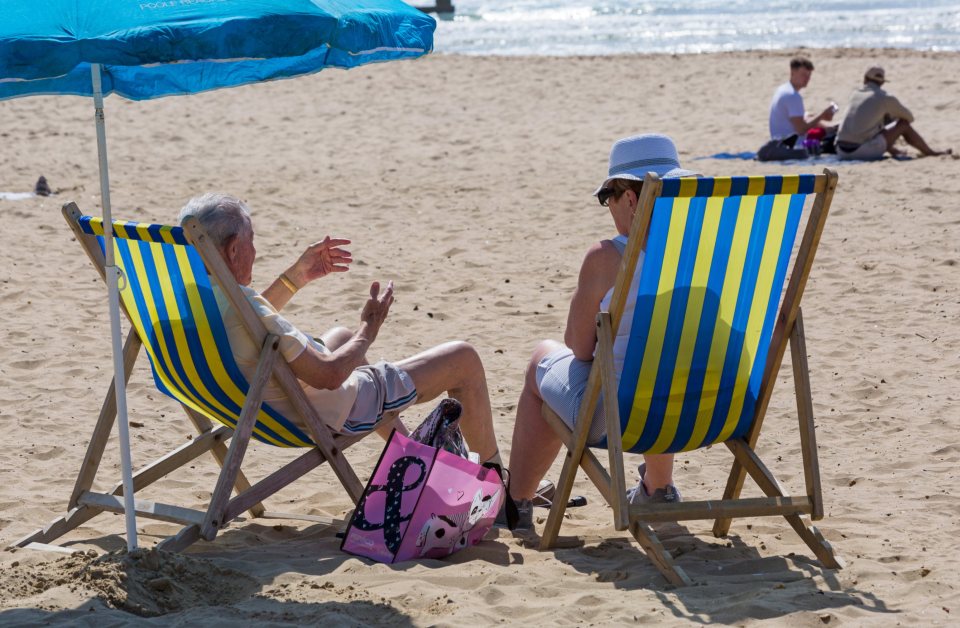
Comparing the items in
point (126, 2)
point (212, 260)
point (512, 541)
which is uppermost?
point (126, 2)

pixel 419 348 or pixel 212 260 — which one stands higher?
pixel 212 260

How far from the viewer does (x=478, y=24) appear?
2927cm

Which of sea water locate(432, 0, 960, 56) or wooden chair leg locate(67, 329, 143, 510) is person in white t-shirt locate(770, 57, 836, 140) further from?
sea water locate(432, 0, 960, 56)

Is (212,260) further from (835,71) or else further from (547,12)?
(547,12)

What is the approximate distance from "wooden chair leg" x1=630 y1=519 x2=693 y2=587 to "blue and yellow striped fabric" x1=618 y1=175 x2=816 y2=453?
0.23 meters

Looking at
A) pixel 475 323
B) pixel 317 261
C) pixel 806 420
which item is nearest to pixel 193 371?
pixel 317 261

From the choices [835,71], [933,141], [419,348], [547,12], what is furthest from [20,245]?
[547,12]

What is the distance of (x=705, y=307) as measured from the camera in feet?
11.0

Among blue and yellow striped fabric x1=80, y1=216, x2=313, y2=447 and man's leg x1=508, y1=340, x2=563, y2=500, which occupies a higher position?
blue and yellow striped fabric x1=80, y1=216, x2=313, y2=447

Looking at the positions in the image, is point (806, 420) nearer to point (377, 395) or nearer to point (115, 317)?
point (377, 395)

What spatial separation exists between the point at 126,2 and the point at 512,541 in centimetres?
197

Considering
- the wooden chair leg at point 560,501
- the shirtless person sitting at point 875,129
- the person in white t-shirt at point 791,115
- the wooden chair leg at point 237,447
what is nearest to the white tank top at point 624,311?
the wooden chair leg at point 560,501

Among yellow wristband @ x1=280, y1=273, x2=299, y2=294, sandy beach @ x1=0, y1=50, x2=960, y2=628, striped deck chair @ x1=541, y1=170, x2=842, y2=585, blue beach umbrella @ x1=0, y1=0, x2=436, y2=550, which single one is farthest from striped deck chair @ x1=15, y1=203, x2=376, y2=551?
striped deck chair @ x1=541, y1=170, x2=842, y2=585

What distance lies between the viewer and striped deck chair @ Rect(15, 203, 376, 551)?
341 centimetres
